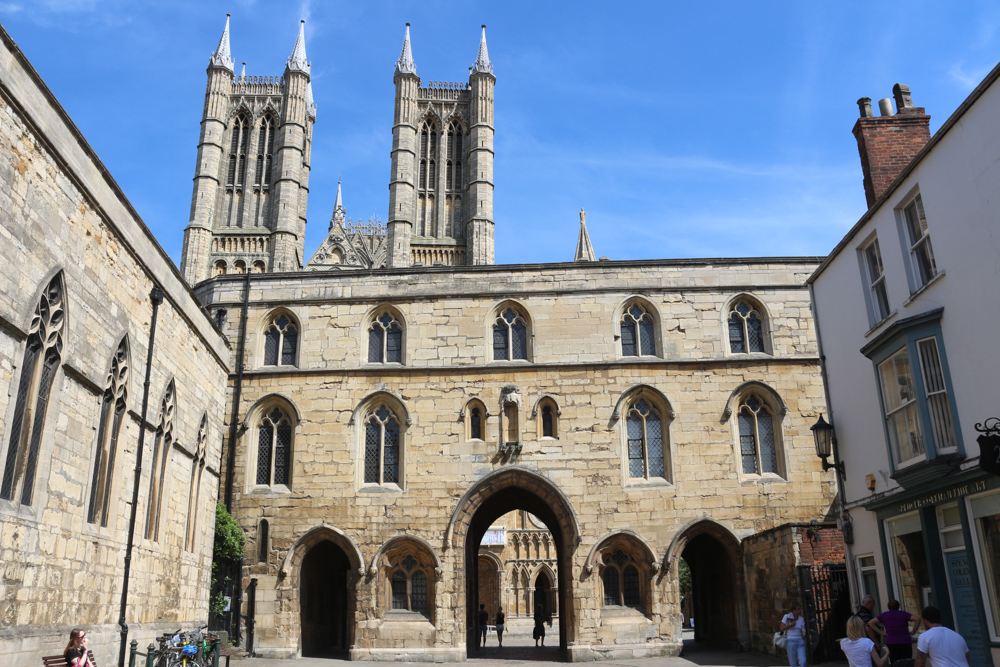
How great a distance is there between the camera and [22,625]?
30.6ft

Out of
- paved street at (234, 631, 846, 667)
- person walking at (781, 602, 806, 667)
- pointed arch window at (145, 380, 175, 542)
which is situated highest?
pointed arch window at (145, 380, 175, 542)

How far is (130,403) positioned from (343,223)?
157 feet

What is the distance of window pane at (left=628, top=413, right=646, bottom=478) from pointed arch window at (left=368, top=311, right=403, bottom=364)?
591 cm

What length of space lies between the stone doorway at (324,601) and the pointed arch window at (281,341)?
15.3ft

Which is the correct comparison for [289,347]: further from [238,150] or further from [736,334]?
[238,150]

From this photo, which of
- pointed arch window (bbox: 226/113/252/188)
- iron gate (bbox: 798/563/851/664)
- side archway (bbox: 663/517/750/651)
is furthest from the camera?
pointed arch window (bbox: 226/113/252/188)

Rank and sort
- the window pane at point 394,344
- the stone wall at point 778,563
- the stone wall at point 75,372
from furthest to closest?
the window pane at point 394,344
the stone wall at point 778,563
the stone wall at point 75,372

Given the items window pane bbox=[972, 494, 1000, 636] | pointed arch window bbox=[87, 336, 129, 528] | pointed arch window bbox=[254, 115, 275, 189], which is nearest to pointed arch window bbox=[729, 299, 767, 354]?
window pane bbox=[972, 494, 1000, 636]

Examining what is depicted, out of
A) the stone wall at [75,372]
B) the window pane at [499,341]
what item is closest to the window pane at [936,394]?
the window pane at [499,341]

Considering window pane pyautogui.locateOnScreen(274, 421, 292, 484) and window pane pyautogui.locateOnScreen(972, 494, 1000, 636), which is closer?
window pane pyautogui.locateOnScreen(972, 494, 1000, 636)

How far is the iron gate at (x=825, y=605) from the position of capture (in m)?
14.5

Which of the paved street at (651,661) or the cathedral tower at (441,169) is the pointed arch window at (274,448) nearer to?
the paved street at (651,661)

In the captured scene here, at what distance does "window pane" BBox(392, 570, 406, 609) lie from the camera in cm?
1886

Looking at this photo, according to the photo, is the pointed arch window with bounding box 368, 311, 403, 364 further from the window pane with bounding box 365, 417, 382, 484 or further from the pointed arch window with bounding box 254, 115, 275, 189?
the pointed arch window with bounding box 254, 115, 275, 189
